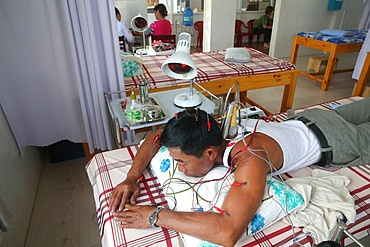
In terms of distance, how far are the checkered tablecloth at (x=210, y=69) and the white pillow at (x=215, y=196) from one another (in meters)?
1.11

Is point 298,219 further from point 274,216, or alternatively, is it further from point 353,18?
point 353,18

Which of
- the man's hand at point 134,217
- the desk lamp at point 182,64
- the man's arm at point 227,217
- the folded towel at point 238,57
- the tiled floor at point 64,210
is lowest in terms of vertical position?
the tiled floor at point 64,210

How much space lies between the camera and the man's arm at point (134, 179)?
1.03 m

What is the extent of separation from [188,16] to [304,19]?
241 centimetres

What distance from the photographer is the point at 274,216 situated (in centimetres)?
95

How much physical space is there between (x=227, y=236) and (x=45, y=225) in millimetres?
1283

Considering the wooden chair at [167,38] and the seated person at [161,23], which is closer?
the wooden chair at [167,38]

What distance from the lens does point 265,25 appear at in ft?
20.0

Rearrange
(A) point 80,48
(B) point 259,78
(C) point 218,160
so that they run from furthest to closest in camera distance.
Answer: (B) point 259,78 < (A) point 80,48 < (C) point 218,160

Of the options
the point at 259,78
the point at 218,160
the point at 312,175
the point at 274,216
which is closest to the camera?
the point at 274,216

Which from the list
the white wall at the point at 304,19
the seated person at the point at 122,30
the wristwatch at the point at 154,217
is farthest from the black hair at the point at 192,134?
the white wall at the point at 304,19

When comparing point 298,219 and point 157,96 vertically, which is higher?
point 157,96

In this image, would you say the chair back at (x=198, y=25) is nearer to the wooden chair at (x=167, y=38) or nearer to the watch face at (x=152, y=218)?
the wooden chair at (x=167, y=38)

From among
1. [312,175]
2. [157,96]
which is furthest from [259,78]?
[312,175]
